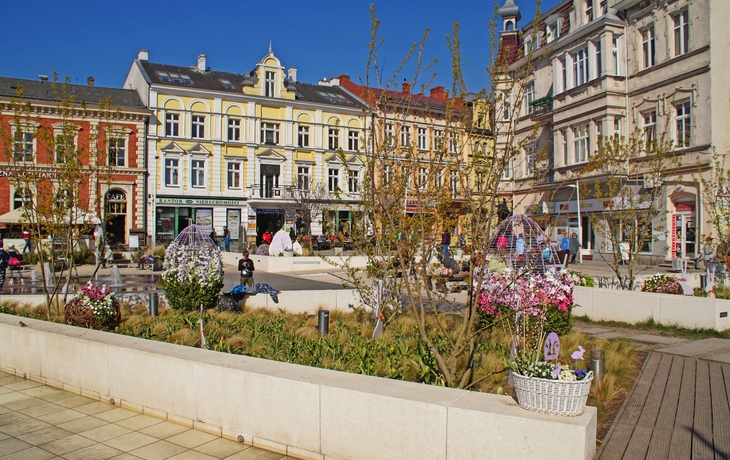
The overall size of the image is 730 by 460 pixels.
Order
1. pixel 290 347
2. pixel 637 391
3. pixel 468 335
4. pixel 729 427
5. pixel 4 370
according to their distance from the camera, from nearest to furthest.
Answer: pixel 729 427
pixel 468 335
pixel 637 391
pixel 290 347
pixel 4 370

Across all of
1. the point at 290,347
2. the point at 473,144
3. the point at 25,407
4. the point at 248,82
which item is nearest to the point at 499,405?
the point at 473,144

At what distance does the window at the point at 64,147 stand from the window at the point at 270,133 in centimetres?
3430

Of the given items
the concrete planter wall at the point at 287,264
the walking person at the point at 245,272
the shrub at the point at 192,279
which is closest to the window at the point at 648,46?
the concrete planter wall at the point at 287,264

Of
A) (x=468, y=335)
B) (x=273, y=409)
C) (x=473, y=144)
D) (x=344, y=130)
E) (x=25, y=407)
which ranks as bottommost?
(x=25, y=407)

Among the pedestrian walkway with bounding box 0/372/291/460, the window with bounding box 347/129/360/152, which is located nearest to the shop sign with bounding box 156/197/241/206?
the window with bounding box 347/129/360/152

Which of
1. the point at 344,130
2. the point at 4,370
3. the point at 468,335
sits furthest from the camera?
the point at 344,130

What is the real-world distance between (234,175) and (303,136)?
6.63 meters

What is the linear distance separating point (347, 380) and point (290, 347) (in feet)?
9.39

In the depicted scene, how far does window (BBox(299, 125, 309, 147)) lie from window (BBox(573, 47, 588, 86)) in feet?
72.1

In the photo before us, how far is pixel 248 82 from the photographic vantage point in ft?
147

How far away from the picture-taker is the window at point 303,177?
45362 mm

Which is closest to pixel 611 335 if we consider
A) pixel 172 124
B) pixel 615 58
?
pixel 615 58

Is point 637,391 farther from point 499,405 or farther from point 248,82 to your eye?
point 248,82

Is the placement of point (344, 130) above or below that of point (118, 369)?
above
